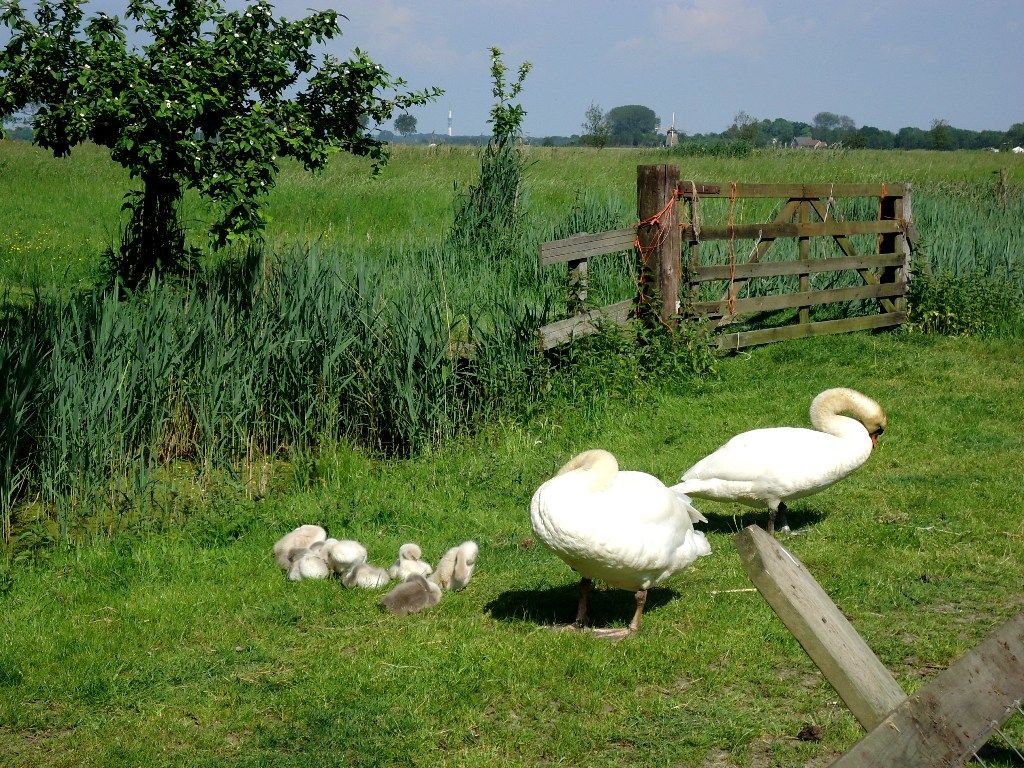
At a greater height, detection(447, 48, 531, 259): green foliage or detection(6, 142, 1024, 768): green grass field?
detection(447, 48, 531, 259): green foliage

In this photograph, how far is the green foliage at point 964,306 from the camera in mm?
13836

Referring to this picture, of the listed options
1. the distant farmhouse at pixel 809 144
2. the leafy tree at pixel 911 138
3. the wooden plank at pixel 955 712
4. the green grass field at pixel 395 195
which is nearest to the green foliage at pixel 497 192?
the green grass field at pixel 395 195

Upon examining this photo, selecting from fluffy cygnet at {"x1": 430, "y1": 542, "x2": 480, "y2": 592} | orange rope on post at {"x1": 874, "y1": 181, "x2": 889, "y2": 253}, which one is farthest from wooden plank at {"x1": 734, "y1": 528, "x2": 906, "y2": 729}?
orange rope on post at {"x1": 874, "y1": 181, "x2": 889, "y2": 253}

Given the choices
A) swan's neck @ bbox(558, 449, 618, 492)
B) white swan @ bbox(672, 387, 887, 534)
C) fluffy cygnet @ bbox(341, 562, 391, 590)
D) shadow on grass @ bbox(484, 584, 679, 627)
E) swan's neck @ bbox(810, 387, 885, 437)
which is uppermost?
swan's neck @ bbox(558, 449, 618, 492)

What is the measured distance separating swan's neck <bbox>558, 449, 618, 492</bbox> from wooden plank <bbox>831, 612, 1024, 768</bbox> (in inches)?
101

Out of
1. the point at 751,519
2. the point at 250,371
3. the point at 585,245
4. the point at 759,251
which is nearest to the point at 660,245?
the point at 585,245

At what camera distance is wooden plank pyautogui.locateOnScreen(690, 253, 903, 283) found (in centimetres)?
1202

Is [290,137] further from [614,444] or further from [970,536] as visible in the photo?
[970,536]

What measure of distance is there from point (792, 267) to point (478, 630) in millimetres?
8731

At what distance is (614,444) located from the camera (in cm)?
955

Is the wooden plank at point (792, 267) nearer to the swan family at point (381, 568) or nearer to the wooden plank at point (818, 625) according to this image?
the swan family at point (381, 568)

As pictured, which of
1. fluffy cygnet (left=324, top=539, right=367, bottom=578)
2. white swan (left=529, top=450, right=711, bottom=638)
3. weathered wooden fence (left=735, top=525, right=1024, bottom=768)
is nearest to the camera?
weathered wooden fence (left=735, top=525, right=1024, bottom=768)

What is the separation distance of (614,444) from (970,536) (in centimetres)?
340

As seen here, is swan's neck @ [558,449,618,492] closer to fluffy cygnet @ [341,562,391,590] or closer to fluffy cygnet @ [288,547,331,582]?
fluffy cygnet @ [341,562,391,590]
